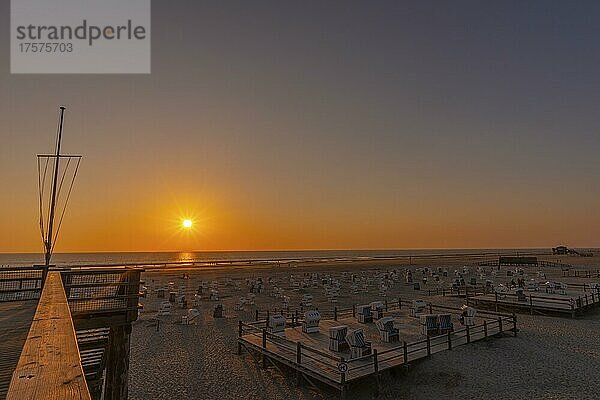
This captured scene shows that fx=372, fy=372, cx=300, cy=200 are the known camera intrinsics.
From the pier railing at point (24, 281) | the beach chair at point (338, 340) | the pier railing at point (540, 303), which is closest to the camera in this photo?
the pier railing at point (24, 281)

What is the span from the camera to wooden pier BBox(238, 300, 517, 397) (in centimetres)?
1441

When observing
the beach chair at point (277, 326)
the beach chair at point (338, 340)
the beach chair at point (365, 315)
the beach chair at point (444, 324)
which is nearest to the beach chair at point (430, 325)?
the beach chair at point (444, 324)

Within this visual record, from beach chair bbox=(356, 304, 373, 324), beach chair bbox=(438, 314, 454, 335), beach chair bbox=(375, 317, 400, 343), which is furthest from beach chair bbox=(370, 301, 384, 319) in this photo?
beach chair bbox=(375, 317, 400, 343)

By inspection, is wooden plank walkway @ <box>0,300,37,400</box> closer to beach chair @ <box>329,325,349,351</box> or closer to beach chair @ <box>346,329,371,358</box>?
beach chair @ <box>329,325,349,351</box>

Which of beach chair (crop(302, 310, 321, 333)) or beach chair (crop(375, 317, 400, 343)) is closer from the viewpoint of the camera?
beach chair (crop(375, 317, 400, 343))

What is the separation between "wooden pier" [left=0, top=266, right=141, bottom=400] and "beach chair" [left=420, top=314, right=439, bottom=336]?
14.8m

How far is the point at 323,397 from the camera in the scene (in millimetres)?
14477

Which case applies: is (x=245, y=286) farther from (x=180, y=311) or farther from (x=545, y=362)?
(x=545, y=362)

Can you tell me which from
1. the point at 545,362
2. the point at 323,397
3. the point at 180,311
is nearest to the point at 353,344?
the point at 323,397

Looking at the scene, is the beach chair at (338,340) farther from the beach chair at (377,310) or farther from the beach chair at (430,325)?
the beach chair at (377,310)

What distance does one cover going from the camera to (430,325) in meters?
19.8

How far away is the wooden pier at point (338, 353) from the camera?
1441 cm

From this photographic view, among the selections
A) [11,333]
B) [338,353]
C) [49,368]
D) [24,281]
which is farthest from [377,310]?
[49,368]

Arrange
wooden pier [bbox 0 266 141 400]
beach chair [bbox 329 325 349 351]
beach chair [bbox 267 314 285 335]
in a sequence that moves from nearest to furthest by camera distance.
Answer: wooden pier [bbox 0 266 141 400]
beach chair [bbox 329 325 349 351]
beach chair [bbox 267 314 285 335]
